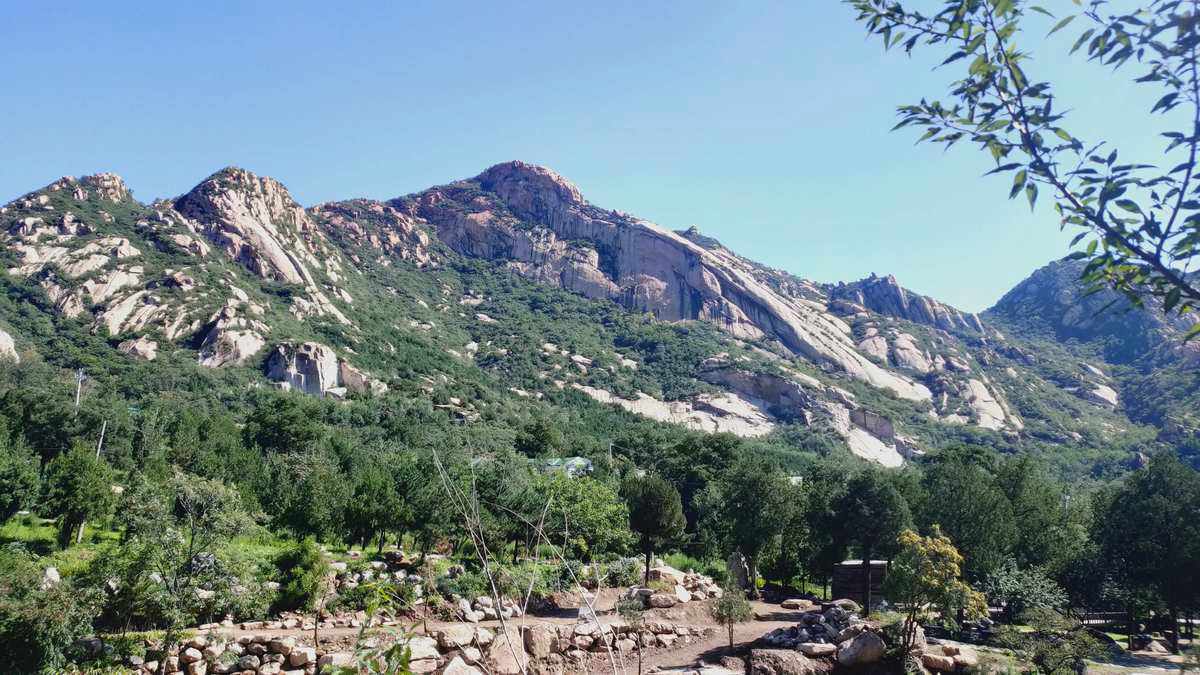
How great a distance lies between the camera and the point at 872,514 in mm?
31000

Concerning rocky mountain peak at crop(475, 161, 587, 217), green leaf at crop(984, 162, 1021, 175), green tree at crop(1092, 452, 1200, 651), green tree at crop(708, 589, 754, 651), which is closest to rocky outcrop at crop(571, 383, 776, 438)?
green tree at crop(1092, 452, 1200, 651)

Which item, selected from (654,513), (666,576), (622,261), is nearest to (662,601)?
(666,576)

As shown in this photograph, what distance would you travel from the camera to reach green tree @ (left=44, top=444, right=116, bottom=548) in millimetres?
26000

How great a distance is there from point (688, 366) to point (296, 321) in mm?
69857

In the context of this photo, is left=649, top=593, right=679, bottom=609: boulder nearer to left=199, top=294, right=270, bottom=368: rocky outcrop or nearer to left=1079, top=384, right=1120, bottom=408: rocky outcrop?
left=199, top=294, right=270, bottom=368: rocky outcrop

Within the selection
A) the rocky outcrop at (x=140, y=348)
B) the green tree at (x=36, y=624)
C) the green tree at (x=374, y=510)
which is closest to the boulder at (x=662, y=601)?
the green tree at (x=374, y=510)

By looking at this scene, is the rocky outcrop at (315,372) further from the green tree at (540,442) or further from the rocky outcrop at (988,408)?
the rocky outcrop at (988,408)

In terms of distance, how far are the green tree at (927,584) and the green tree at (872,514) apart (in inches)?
405

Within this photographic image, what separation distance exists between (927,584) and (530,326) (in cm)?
12216

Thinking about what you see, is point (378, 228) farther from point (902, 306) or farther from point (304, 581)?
point (304, 581)

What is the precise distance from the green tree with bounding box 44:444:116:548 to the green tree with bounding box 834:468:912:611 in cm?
3362

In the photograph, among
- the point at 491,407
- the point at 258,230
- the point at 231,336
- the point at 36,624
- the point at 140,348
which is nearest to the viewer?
the point at 36,624

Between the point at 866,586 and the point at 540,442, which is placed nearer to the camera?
the point at 866,586

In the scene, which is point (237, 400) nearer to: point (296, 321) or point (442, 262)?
point (296, 321)
